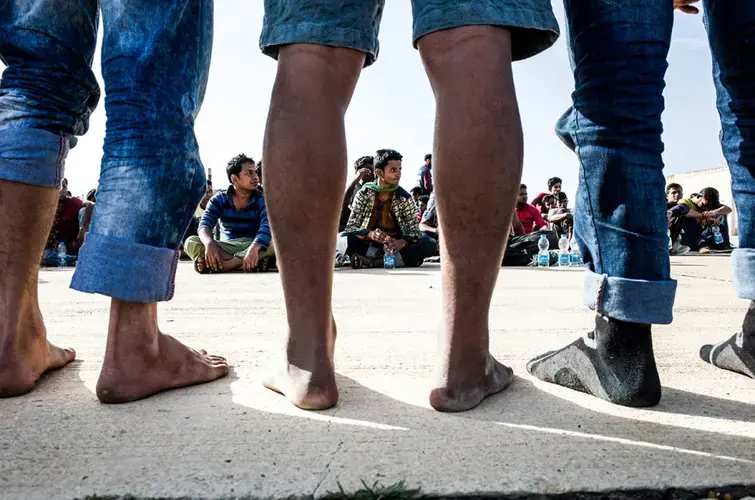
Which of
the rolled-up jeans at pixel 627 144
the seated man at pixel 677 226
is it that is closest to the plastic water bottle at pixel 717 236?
the seated man at pixel 677 226

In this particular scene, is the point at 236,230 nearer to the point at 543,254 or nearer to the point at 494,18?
the point at 543,254

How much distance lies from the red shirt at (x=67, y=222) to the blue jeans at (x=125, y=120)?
23.1 feet

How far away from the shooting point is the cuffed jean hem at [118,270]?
115 centimetres

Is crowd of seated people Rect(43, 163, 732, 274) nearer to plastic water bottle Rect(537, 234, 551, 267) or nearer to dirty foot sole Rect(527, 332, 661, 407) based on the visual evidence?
plastic water bottle Rect(537, 234, 551, 267)

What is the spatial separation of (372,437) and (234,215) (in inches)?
209

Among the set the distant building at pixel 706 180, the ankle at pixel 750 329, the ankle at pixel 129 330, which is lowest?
the ankle at pixel 129 330

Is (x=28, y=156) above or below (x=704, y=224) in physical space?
below

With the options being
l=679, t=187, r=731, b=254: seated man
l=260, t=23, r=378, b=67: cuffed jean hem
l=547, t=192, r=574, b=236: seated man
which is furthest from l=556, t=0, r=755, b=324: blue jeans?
l=679, t=187, r=731, b=254: seated man

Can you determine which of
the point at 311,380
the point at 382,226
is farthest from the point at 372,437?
the point at 382,226

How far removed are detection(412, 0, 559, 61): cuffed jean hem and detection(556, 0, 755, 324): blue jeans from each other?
0.43 ft

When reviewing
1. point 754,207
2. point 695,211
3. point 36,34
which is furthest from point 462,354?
point 695,211

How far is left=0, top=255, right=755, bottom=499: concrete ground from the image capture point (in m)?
0.80

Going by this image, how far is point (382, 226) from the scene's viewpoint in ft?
21.3

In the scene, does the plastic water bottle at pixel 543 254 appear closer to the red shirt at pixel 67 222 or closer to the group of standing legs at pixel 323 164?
the group of standing legs at pixel 323 164
